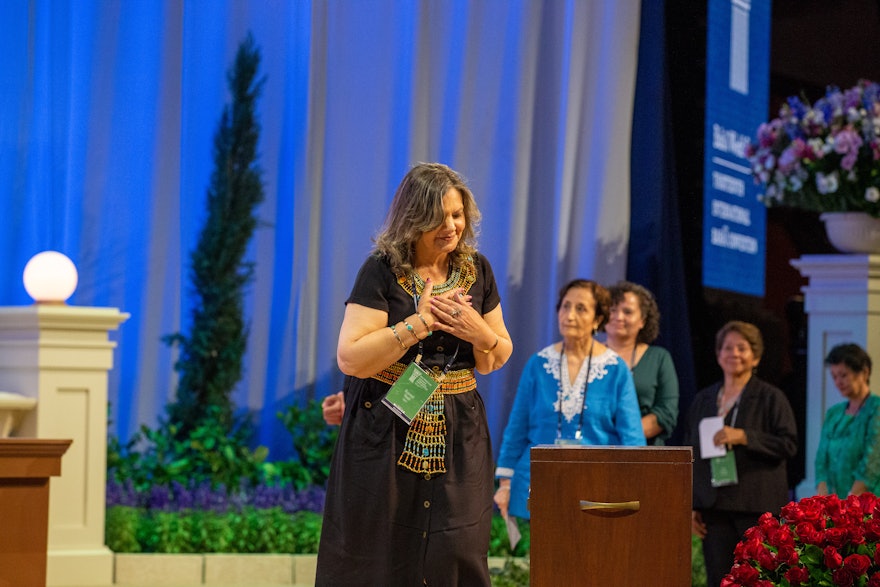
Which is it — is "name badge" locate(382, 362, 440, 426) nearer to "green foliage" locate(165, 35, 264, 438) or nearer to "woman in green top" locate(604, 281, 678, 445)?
"woman in green top" locate(604, 281, 678, 445)

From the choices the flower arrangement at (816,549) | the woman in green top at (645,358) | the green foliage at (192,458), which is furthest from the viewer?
the green foliage at (192,458)

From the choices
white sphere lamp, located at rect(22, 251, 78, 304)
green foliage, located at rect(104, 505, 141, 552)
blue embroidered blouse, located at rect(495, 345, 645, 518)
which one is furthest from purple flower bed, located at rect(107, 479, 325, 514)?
blue embroidered blouse, located at rect(495, 345, 645, 518)

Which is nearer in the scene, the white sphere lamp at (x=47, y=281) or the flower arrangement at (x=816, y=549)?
the flower arrangement at (x=816, y=549)

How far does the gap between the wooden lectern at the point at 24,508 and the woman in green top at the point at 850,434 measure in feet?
10.4

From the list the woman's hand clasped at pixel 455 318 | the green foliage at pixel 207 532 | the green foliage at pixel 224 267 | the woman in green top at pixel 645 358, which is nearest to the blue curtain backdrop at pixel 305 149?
the green foliage at pixel 224 267

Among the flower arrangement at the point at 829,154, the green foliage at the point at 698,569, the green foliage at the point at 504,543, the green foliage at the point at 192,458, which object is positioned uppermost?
the flower arrangement at the point at 829,154

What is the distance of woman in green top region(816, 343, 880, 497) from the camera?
192 inches

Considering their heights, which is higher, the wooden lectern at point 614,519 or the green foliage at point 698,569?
the wooden lectern at point 614,519

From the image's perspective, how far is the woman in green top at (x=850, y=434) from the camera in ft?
16.0

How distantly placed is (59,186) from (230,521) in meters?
2.26

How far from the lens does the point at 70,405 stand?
5.28 metres

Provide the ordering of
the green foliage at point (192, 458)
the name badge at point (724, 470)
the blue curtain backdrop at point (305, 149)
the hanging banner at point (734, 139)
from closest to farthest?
the name badge at point (724, 470)
the green foliage at point (192, 458)
the blue curtain backdrop at point (305, 149)
the hanging banner at point (734, 139)

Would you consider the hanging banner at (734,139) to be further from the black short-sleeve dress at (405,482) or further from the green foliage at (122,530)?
the black short-sleeve dress at (405,482)

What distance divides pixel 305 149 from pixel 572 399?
3.19 meters
